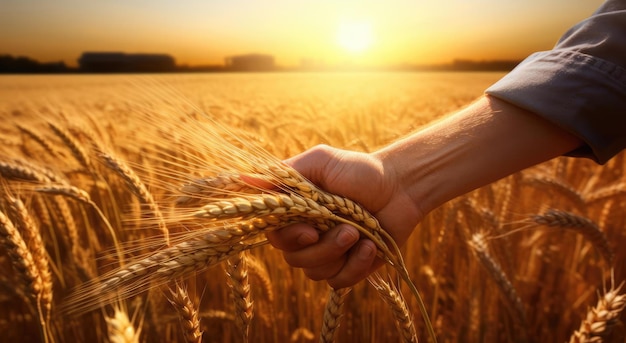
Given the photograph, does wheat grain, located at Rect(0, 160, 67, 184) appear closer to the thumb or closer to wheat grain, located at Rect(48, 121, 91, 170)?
wheat grain, located at Rect(48, 121, 91, 170)

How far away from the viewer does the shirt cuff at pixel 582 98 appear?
1.09m

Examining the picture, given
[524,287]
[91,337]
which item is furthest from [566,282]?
[91,337]

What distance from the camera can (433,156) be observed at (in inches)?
46.0

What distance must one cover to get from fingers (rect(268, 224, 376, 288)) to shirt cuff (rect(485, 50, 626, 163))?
600mm

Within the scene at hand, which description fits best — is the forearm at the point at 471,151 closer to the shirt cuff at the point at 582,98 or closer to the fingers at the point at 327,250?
the shirt cuff at the point at 582,98

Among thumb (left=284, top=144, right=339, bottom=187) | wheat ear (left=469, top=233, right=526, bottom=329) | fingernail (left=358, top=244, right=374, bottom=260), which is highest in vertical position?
thumb (left=284, top=144, right=339, bottom=187)

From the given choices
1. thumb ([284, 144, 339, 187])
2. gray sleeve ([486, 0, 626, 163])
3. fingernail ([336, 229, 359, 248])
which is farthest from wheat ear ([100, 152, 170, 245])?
gray sleeve ([486, 0, 626, 163])

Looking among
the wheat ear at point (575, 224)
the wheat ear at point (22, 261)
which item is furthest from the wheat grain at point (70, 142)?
the wheat ear at point (575, 224)

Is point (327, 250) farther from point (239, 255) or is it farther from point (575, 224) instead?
point (575, 224)

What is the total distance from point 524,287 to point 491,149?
122 cm

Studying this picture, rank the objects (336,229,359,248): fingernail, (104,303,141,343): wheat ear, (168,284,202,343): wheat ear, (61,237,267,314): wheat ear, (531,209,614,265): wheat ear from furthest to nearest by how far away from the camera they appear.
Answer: (531,209,614,265): wheat ear → (336,229,359,248): fingernail → (168,284,202,343): wheat ear → (61,237,267,314): wheat ear → (104,303,141,343): wheat ear

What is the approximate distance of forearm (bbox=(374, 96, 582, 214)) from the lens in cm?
113

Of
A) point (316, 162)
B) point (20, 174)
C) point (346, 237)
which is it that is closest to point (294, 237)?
point (346, 237)

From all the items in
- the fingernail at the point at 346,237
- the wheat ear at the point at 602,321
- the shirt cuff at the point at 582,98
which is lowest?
the wheat ear at the point at 602,321
